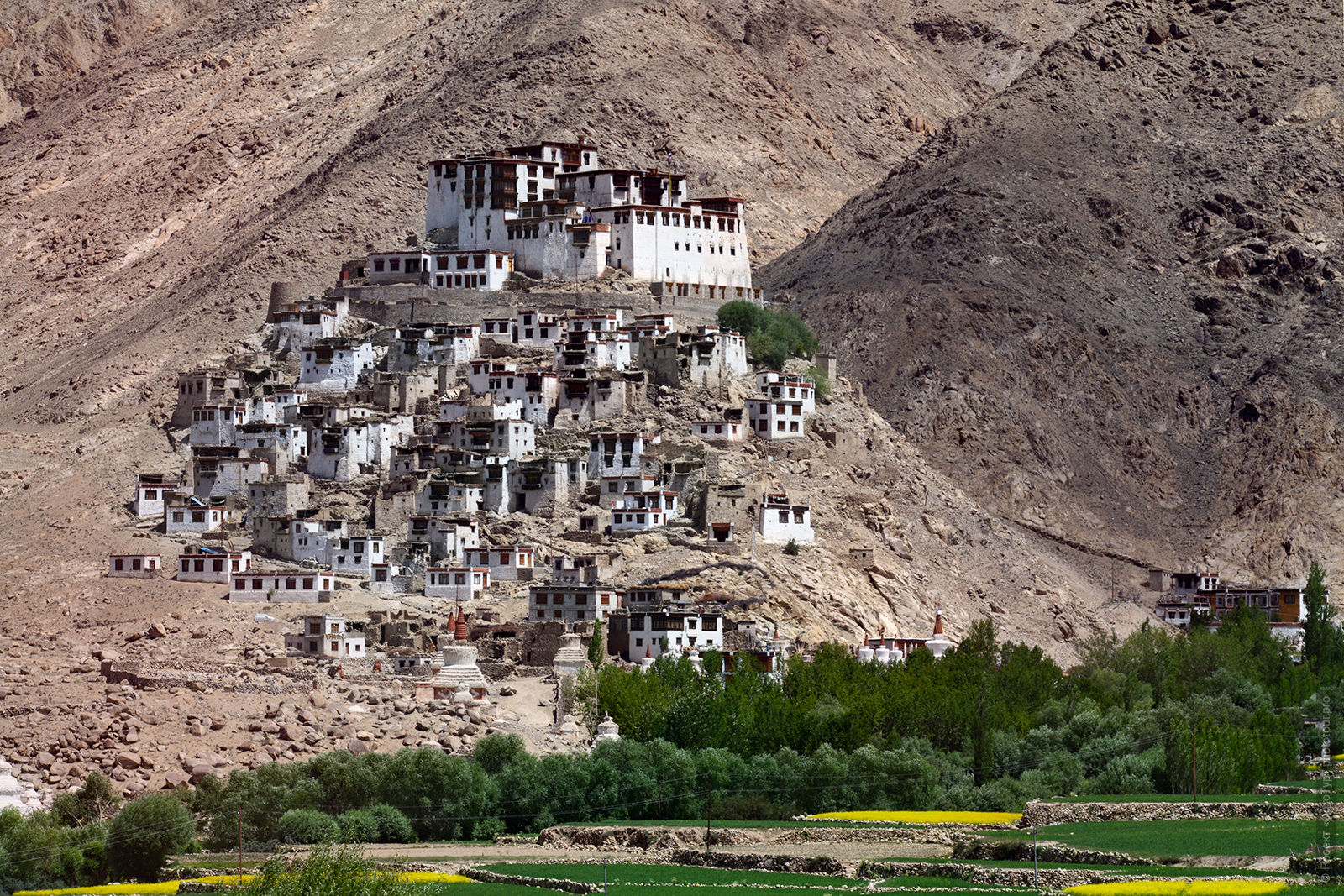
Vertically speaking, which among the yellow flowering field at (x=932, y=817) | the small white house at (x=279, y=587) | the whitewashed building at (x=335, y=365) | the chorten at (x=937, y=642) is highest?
the whitewashed building at (x=335, y=365)

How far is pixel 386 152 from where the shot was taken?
130625 mm

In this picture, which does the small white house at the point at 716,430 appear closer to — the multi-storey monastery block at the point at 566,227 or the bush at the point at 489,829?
the multi-storey monastery block at the point at 566,227

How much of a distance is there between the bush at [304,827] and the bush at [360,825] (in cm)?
26

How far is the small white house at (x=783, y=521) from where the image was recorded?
284 feet

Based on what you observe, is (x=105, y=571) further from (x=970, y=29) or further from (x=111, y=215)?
(x=970, y=29)

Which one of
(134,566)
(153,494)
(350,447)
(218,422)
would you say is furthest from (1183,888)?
(218,422)

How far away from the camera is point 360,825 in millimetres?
58000

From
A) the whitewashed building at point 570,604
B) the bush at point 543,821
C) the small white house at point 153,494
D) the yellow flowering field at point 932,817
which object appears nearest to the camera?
the yellow flowering field at point 932,817

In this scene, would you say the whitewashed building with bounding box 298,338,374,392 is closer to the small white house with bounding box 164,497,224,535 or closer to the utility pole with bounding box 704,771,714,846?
the small white house with bounding box 164,497,224,535

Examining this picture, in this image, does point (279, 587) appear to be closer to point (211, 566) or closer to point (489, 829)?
point (211, 566)

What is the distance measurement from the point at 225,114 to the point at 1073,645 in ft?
247

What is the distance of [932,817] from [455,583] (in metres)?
27.3

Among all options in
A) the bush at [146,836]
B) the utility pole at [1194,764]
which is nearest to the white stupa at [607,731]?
the bush at [146,836]

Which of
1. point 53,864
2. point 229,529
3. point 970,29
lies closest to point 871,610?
point 229,529
